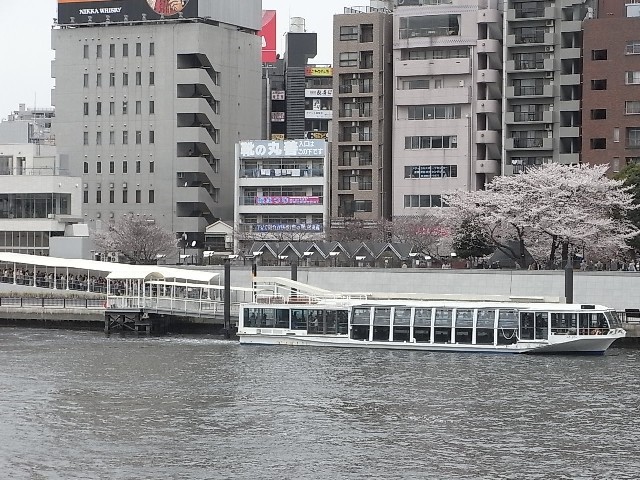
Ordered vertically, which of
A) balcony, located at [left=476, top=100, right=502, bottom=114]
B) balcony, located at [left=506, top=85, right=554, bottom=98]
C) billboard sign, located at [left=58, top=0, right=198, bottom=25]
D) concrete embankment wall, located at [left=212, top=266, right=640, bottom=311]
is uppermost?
billboard sign, located at [left=58, top=0, right=198, bottom=25]

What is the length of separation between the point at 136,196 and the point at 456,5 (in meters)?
30.2

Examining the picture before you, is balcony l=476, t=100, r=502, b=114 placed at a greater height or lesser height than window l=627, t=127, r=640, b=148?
greater

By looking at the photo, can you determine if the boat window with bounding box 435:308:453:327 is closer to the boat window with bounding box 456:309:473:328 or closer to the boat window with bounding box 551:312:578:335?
the boat window with bounding box 456:309:473:328

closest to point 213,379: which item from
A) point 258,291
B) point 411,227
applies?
point 258,291

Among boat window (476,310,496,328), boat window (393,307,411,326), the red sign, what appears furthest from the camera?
the red sign

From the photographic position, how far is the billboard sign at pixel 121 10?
360ft

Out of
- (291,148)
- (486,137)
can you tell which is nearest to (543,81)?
(486,137)

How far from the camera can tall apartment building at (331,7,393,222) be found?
100 m

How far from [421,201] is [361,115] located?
319 inches

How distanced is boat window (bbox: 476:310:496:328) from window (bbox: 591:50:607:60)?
34419 millimetres

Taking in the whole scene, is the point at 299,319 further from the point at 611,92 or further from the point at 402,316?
the point at 611,92

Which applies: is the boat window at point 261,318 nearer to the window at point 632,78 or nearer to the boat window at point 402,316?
the boat window at point 402,316

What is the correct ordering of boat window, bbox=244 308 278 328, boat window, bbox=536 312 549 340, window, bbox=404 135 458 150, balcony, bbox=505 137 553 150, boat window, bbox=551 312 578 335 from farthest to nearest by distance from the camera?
window, bbox=404 135 458 150
balcony, bbox=505 137 553 150
boat window, bbox=244 308 278 328
boat window, bbox=536 312 549 340
boat window, bbox=551 312 578 335

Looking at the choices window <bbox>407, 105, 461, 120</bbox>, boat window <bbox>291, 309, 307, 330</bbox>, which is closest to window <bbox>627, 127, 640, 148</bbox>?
window <bbox>407, 105, 461, 120</bbox>
